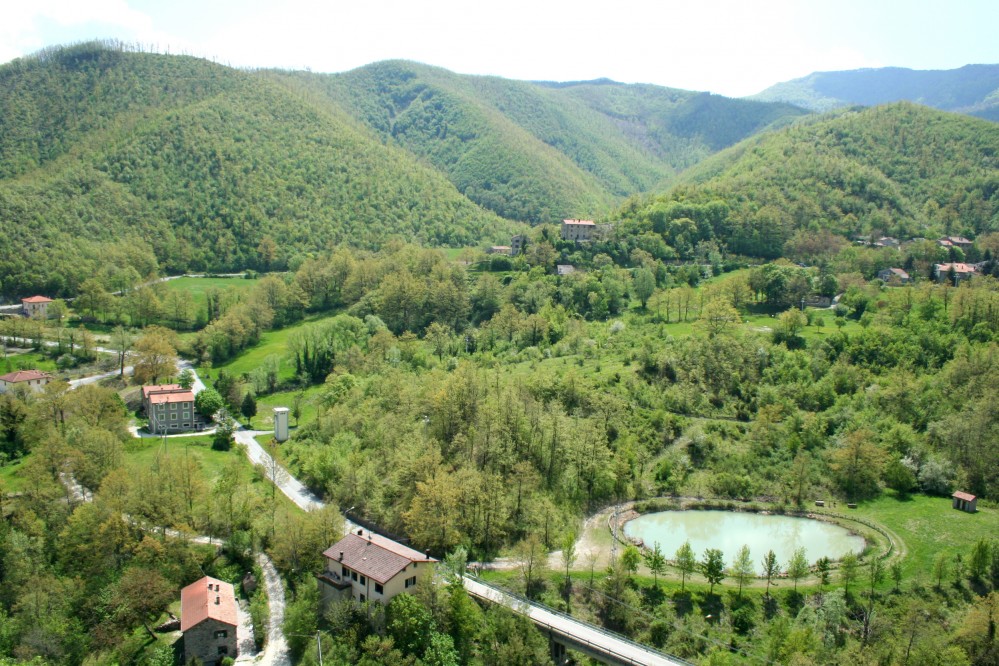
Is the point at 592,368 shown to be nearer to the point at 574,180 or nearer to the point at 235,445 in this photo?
the point at 235,445

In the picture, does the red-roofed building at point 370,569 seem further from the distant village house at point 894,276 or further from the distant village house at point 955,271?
the distant village house at point 955,271

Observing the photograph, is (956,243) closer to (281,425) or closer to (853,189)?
(853,189)

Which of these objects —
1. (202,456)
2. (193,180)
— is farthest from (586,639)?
(193,180)

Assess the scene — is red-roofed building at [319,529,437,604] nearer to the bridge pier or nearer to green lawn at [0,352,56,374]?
the bridge pier

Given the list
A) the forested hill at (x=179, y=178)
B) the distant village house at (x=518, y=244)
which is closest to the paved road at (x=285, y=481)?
the distant village house at (x=518, y=244)

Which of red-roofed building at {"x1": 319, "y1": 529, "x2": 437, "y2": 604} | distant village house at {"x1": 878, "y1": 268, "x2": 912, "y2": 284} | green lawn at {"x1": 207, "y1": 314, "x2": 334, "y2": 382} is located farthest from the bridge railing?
distant village house at {"x1": 878, "y1": 268, "x2": 912, "y2": 284}

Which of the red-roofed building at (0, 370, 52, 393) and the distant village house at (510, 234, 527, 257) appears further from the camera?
the distant village house at (510, 234, 527, 257)
